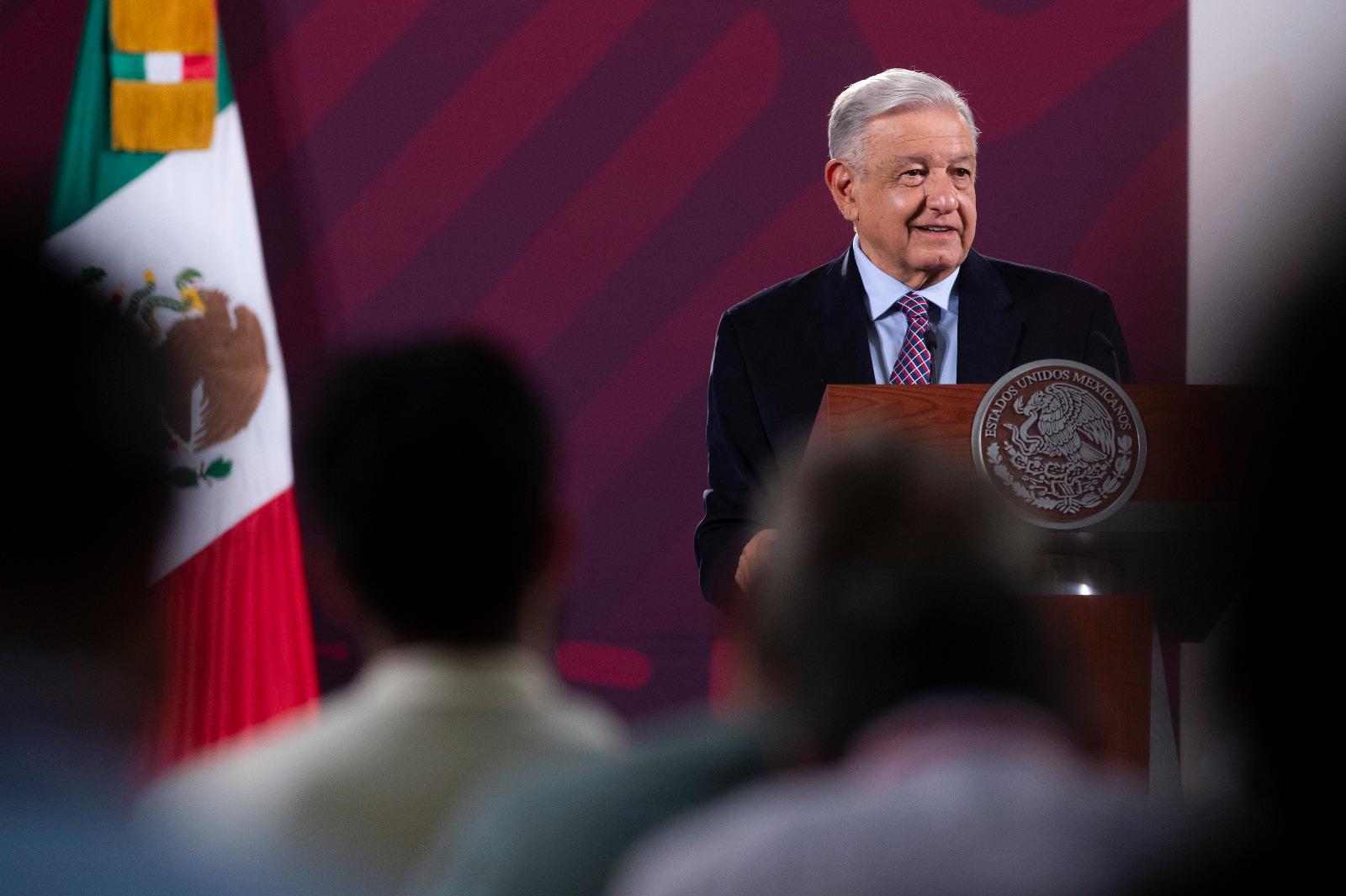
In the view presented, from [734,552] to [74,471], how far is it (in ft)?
5.76

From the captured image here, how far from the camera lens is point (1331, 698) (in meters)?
0.45

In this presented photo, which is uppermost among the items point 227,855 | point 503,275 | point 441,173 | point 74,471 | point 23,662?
point 441,173

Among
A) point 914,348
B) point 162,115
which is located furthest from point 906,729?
point 162,115

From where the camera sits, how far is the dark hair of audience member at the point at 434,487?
90 cm

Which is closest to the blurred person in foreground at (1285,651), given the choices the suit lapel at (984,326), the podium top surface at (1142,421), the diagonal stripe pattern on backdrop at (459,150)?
the podium top surface at (1142,421)

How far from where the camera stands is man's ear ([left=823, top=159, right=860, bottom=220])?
2834 mm

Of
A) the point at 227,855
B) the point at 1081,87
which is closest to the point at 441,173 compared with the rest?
the point at 1081,87

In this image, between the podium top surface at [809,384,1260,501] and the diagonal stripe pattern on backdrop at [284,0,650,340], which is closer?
the podium top surface at [809,384,1260,501]

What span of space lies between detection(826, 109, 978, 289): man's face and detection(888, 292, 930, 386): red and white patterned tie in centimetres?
11

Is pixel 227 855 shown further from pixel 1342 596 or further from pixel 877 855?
pixel 1342 596

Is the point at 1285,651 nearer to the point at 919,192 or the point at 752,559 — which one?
the point at 752,559

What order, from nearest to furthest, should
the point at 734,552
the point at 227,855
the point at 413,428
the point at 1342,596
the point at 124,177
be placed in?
the point at 1342,596
the point at 227,855
the point at 413,428
the point at 734,552
the point at 124,177

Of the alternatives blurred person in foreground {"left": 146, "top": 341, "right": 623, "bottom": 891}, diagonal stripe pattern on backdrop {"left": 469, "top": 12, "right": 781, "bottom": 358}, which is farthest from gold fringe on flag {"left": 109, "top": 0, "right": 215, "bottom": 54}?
blurred person in foreground {"left": 146, "top": 341, "right": 623, "bottom": 891}

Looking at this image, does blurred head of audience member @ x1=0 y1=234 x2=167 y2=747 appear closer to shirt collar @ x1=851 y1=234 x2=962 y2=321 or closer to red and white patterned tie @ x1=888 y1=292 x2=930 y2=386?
red and white patterned tie @ x1=888 y1=292 x2=930 y2=386
